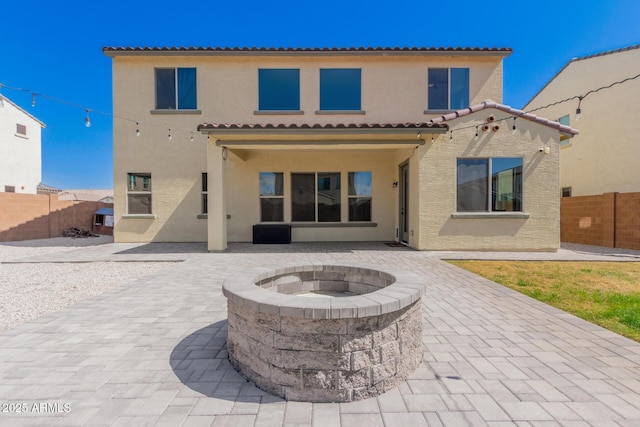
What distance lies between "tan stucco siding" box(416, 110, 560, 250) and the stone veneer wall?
710cm

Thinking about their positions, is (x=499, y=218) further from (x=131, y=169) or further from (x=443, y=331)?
(x=131, y=169)

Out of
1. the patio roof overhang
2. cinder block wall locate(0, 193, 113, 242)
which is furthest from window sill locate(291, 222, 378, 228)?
cinder block wall locate(0, 193, 113, 242)

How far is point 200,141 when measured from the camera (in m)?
10.7

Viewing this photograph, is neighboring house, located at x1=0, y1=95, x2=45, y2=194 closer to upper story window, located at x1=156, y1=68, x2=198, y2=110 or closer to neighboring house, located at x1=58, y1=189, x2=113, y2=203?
neighboring house, located at x1=58, y1=189, x2=113, y2=203

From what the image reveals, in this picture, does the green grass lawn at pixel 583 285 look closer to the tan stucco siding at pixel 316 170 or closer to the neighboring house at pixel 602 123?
the tan stucco siding at pixel 316 170

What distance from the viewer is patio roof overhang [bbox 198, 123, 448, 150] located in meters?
7.98

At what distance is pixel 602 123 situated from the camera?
13039 millimetres

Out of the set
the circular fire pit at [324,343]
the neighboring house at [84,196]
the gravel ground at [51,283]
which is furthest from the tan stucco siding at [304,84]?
the neighboring house at [84,196]

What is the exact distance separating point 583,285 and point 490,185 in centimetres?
427

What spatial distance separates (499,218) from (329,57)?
8.47 m

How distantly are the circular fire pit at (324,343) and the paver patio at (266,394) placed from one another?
0.11 meters

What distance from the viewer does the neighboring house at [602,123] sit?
39.2 feet

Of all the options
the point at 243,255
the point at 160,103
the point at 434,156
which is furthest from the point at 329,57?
the point at 243,255

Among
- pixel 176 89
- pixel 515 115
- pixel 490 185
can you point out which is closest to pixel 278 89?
pixel 176 89
